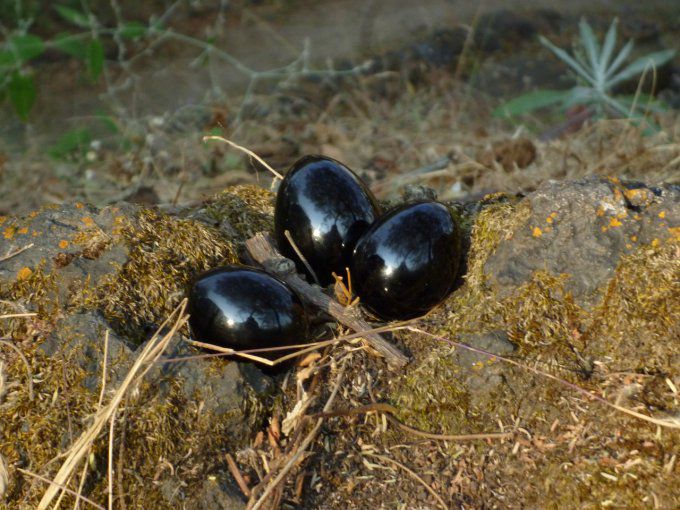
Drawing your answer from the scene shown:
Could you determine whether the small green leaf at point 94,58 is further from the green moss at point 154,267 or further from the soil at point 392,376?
the green moss at point 154,267

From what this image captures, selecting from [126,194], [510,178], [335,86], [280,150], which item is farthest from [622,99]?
[126,194]

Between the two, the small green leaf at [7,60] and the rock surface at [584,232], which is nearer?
the rock surface at [584,232]

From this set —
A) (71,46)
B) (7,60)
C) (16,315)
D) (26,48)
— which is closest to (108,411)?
(16,315)

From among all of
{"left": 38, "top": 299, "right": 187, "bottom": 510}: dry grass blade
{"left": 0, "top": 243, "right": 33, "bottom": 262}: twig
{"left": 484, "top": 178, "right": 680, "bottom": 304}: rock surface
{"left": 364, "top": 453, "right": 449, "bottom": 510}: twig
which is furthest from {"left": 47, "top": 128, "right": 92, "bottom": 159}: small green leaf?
{"left": 364, "top": 453, "right": 449, "bottom": 510}: twig

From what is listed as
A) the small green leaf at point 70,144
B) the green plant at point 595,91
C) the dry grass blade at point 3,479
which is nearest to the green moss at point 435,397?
the dry grass blade at point 3,479

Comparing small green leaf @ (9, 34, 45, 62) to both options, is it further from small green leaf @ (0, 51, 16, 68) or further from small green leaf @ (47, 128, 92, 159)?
small green leaf @ (47, 128, 92, 159)

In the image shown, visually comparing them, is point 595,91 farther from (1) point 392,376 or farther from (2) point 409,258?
(1) point 392,376
